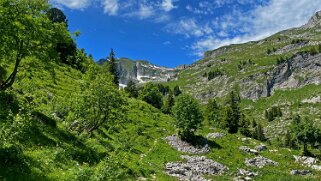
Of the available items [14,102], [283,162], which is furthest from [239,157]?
[14,102]

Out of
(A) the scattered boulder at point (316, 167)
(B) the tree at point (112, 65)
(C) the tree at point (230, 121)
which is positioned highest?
(B) the tree at point (112, 65)

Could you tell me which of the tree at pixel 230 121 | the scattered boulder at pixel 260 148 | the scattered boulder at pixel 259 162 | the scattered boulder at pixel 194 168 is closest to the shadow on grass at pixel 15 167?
the scattered boulder at pixel 194 168

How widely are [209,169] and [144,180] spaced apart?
22152 mm

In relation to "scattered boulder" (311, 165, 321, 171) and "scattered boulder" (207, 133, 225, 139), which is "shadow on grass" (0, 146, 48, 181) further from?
"scattered boulder" (207, 133, 225, 139)

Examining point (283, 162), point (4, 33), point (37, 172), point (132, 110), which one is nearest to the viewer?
point (37, 172)

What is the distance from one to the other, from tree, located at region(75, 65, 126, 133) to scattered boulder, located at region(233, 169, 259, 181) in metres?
21.3

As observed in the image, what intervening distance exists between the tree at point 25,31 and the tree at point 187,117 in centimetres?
3938

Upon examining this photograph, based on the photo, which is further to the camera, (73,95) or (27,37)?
(73,95)

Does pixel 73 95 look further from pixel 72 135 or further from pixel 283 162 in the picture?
pixel 283 162

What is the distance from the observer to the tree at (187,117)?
65188mm

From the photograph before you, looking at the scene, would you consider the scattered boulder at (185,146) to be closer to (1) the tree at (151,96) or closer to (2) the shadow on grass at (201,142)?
(2) the shadow on grass at (201,142)

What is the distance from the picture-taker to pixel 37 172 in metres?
18.8

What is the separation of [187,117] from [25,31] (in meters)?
44.2

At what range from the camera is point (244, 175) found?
51.9m
